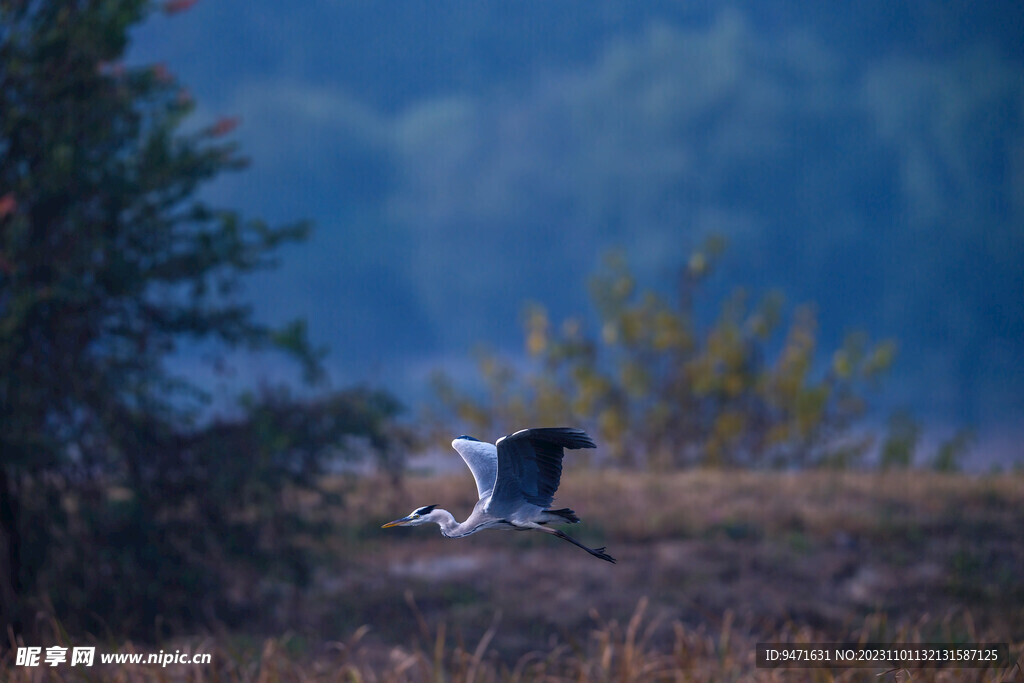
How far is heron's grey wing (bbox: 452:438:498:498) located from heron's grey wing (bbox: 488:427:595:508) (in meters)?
0.11

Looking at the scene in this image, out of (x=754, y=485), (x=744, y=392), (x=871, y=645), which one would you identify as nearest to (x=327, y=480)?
(x=871, y=645)

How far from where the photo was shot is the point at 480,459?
2523mm

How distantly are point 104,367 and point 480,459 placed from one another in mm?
8020

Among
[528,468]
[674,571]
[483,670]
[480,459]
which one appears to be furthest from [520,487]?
[674,571]

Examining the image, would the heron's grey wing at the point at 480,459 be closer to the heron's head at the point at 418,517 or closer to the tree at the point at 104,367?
the heron's head at the point at 418,517

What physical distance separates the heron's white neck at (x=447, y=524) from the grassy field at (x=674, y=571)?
7221mm

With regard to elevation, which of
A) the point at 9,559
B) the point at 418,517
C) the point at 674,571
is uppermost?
the point at 418,517

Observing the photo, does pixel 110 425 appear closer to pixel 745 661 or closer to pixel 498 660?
pixel 498 660

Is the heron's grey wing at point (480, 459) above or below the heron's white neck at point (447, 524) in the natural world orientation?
above

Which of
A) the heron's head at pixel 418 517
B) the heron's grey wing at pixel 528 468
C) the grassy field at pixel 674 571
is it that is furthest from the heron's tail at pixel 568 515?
the grassy field at pixel 674 571

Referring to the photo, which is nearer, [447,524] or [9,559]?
[447,524]

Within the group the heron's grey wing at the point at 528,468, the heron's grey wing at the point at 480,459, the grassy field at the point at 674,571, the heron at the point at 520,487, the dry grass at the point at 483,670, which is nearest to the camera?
the heron at the point at 520,487

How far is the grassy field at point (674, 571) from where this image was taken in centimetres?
1051

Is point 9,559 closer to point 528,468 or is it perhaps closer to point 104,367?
point 104,367
